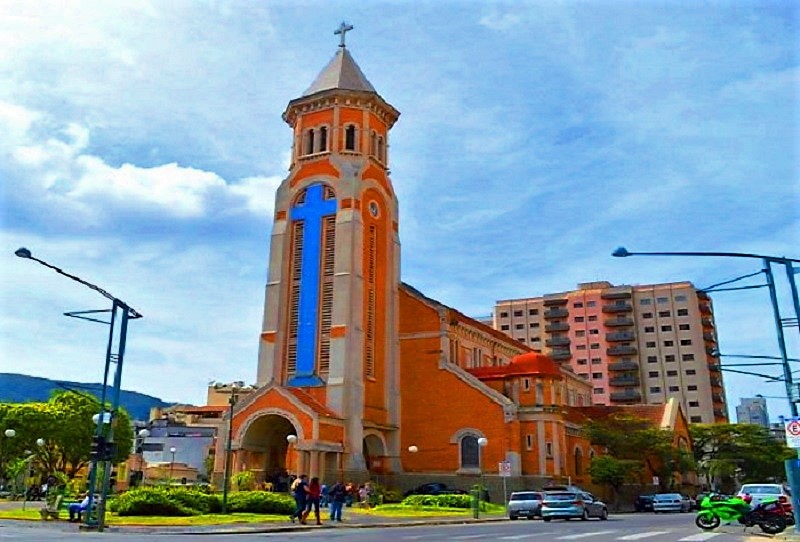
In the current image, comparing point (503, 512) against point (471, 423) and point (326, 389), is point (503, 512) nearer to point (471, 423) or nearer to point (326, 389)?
point (471, 423)

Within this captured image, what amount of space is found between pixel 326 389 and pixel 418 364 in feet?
24.4

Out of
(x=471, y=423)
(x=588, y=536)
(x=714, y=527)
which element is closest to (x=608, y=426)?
(x=471, y=423)

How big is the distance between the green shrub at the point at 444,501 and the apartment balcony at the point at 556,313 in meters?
78.6

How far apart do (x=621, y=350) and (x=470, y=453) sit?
68.1m

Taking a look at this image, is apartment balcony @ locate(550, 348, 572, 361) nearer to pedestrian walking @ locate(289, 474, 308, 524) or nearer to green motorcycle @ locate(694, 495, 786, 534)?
green motorcycle @ locate(694, 495, 786, 534)

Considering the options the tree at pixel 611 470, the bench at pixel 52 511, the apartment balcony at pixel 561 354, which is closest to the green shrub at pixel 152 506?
the bench at pixel 52 511

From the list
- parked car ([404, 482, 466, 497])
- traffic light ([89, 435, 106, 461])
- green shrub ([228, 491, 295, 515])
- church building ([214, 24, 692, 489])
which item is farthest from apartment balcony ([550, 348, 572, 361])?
traffic light ([89, 435, 106, 461])

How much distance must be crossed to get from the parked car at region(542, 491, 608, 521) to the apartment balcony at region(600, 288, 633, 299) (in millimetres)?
83564

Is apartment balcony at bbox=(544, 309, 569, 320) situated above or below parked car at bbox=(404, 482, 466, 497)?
above

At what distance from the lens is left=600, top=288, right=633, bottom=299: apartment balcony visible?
364 feet

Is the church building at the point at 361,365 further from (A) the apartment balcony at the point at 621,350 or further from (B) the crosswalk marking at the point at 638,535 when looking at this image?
(A) the apartment balcony at the point at 621,350

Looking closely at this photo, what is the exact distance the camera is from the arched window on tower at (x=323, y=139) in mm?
52688

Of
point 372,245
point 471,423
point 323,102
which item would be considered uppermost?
point 323,102

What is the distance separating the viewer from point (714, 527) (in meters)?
24.7
